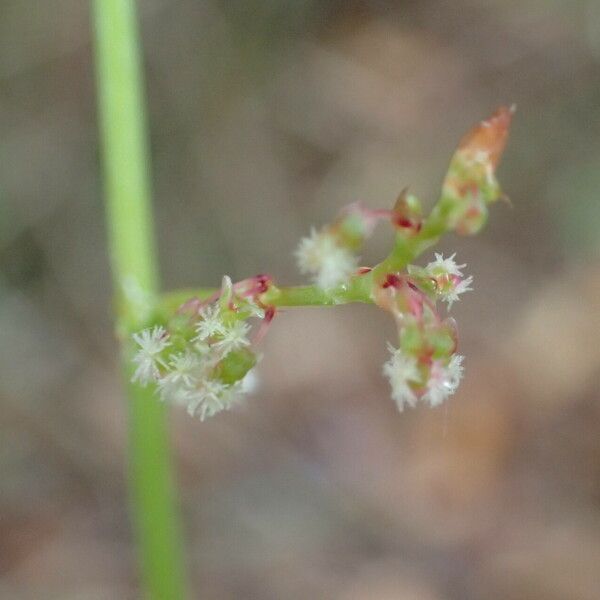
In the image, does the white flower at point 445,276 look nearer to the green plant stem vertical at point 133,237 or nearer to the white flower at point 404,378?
the white flower at point 404,378

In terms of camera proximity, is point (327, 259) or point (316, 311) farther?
point (316, 311)

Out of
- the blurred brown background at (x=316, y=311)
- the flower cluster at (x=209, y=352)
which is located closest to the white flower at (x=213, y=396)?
the flower cluster at (x=209, y=352)

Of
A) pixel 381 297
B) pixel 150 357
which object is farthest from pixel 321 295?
pixel 150 357

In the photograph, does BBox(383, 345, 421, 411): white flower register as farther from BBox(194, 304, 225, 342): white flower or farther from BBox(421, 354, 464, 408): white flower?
BBox(194, 304, 225, 342): white flower

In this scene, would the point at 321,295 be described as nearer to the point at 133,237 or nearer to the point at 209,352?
the point at 209,352

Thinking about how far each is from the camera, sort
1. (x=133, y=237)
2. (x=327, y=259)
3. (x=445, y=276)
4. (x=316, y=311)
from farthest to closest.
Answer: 1. (x=316, y=311)
2. (x=133, y=237)
3. (x=445, y=276)
4. (x=327, y=259)

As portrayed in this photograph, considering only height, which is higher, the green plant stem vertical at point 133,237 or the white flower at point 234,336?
the green plant stem vertical at point 133,237

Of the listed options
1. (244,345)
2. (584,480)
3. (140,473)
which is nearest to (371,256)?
(584,480)
